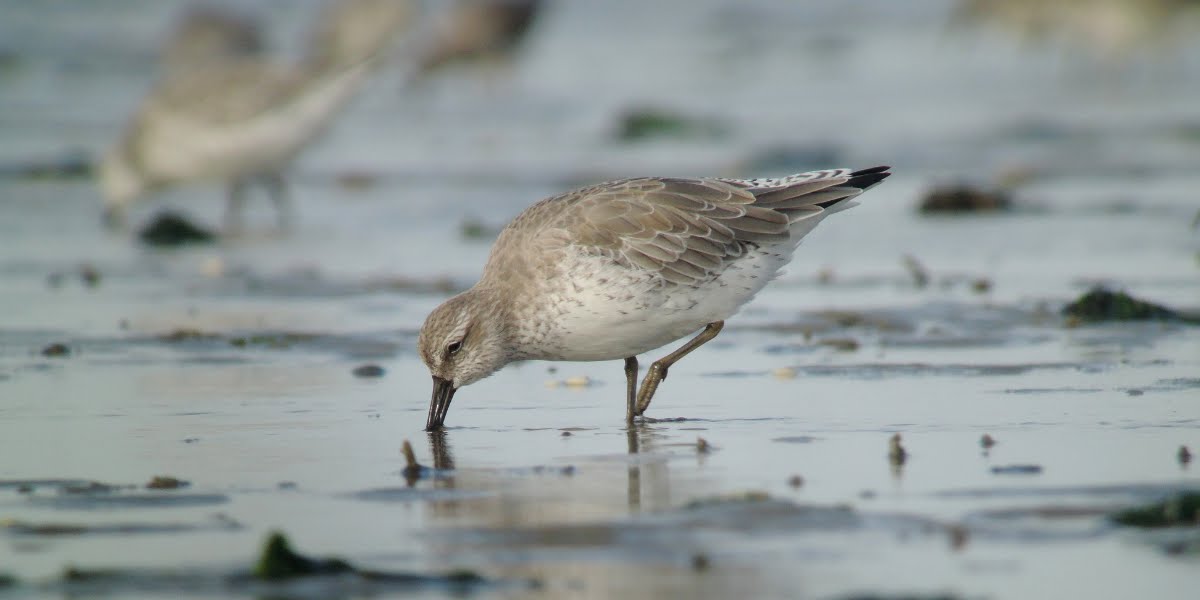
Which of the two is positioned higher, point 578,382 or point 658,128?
point 658,128

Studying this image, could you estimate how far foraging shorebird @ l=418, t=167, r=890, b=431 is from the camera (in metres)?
6.68

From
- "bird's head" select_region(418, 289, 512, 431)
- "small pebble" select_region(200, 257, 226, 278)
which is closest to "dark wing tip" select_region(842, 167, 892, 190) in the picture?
"bird's head" select_region(418, 289, 512, 431)

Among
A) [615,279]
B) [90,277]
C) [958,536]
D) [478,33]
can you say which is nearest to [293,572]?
[958,536]

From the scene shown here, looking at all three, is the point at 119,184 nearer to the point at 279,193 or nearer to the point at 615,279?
the point at 279,193

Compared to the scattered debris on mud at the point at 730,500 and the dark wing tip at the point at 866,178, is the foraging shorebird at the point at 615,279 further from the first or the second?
the scattered debris on mud at the point at 730,500

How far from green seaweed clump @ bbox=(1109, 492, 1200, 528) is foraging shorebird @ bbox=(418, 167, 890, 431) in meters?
2.30

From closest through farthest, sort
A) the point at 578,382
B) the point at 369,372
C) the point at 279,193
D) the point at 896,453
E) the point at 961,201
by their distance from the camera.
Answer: the point at 896,453 → the point at 578,382 → the point at 369,372 → the point at 961,201 → the point at 279,193

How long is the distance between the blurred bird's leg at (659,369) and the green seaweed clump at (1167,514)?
7.66 feet

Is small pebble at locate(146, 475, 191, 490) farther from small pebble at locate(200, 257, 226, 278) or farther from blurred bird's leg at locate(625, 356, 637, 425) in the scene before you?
small pebble at locate(200, 257, 226, 278)

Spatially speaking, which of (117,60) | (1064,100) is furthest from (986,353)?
(117,60)

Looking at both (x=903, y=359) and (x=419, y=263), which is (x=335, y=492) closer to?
(x=903, y=359)

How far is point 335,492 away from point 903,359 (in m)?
3.01

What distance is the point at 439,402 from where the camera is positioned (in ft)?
21.7

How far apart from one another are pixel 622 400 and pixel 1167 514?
9.41 feet
